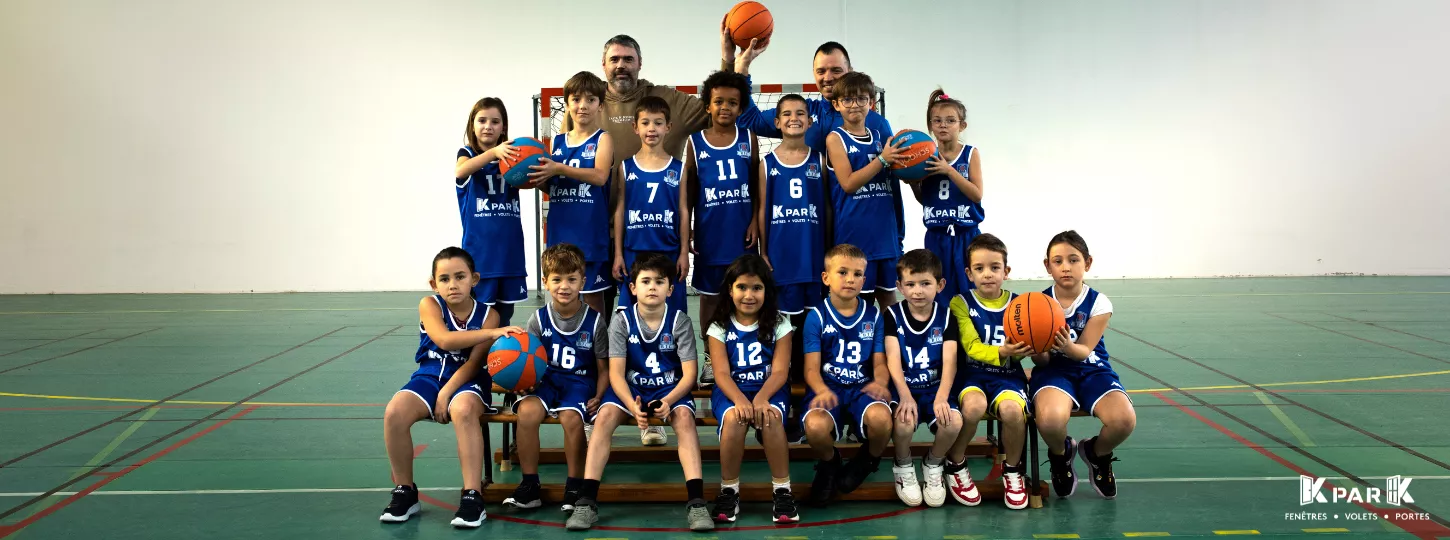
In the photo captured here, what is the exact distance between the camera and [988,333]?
3.12 metres

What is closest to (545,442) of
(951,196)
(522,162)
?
(522,162)

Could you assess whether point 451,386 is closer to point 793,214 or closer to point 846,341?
point 846,341

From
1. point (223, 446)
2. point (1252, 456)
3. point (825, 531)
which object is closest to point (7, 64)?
point (223, 446)

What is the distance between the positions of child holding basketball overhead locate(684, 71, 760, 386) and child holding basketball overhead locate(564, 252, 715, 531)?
554 mm

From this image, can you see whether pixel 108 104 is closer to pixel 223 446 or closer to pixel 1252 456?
pixel 223 446

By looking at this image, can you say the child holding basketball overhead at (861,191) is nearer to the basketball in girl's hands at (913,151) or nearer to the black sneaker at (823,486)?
the basketball in girl's hands at (913,151)

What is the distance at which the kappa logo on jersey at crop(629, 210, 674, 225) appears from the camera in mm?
3707

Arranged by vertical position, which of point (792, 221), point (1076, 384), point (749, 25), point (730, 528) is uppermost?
point (749, 25)

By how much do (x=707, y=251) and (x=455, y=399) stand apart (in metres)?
1.24

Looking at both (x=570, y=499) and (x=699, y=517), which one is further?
(x=570, y=499)

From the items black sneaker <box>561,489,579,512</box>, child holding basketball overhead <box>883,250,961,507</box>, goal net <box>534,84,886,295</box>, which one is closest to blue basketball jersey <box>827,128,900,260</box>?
child holding basketball overhead <box>883,250,961,507</box>

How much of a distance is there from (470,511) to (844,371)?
1.31 metres

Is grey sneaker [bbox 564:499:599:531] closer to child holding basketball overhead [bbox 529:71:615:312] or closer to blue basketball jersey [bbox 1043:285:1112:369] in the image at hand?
child holding basketball overhead [bbox 529:71:615:312]

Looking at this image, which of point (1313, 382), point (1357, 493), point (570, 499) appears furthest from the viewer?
point (1313, 382)
